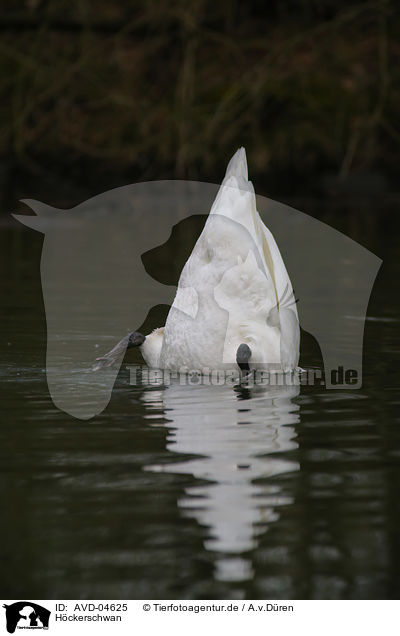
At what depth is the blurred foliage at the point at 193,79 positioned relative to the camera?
14.2m

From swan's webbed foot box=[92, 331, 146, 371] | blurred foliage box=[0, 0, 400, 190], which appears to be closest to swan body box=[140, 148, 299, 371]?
swan's webbed foot box=[92, 331, 146, 371]

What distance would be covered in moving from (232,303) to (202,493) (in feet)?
7.29

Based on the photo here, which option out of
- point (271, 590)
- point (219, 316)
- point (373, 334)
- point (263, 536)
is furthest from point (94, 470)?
point (373, 334)

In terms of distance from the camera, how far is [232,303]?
21.2 ft

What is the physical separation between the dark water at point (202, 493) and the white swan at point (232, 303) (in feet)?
0.75

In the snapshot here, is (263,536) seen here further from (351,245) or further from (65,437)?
(351,245)

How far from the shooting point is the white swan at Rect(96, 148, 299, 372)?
21.0ft

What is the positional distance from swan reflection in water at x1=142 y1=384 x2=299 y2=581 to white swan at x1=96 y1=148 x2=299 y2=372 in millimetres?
198
